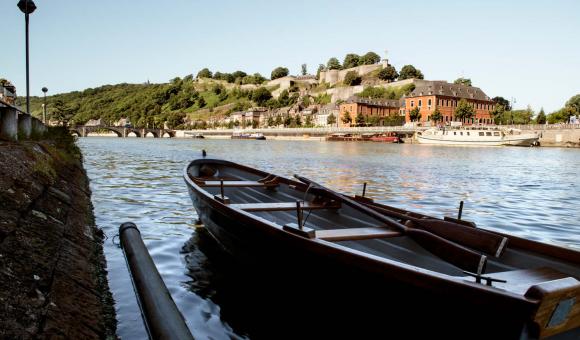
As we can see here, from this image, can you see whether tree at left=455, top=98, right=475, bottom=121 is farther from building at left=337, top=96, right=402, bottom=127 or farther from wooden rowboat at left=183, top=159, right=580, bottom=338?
wooden rowboat at left=183, top=159, right=580, bottom=338

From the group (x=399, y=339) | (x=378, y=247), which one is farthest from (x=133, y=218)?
(x=399, y=339)

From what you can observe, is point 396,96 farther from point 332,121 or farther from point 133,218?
point 133,218

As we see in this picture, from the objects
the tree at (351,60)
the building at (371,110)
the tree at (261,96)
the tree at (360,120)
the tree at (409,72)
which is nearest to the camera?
the building at (371,110)

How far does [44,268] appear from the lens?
4.23 m

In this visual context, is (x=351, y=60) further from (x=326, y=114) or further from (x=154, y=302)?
(x=154, y=302)

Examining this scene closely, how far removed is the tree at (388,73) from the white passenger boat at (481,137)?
6741 centimetres

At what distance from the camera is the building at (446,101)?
111812 millimetres

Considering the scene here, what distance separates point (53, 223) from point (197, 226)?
4922 millimetres

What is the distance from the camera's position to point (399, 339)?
4.11m

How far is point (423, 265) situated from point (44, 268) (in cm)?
391

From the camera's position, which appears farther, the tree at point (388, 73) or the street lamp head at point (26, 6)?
the tree at point (388, 73)

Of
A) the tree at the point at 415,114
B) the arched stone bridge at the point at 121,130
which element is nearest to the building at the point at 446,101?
the tree at the point at 415,114

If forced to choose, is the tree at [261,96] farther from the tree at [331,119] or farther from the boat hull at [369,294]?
the boat hull at [369,294]

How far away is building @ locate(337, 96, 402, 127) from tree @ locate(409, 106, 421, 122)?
186 inches
